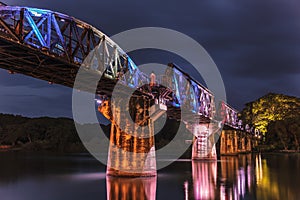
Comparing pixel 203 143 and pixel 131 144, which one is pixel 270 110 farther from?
pixel 131 144

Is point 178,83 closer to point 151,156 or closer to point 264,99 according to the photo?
point 151,156

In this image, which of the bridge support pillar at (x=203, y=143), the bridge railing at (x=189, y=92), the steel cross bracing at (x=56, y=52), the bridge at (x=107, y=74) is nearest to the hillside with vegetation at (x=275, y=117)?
the bridge support pillar at (x=203, y=143)

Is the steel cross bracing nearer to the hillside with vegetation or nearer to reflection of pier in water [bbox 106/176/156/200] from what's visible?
reflection of pier in water [bbox 106/176/156/200]

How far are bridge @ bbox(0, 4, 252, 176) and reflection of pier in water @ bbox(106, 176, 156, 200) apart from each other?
206cm

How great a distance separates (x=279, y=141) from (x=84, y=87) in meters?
116

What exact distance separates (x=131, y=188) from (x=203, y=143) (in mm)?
49534

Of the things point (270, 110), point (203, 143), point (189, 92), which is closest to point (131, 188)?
point (189, 92)

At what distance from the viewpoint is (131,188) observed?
3172cm

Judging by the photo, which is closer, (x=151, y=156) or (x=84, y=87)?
(x=84, y=87)

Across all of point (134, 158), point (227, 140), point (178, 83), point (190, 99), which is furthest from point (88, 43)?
point (227, 140)

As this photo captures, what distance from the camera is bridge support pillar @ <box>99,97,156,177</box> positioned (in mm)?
38906

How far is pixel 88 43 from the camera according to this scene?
1195 inches

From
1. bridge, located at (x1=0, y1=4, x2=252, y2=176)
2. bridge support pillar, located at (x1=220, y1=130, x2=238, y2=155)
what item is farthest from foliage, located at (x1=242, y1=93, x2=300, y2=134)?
bridge, located at (x1=0, y1=4, x2=252, y2=176)

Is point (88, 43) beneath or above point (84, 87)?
above
